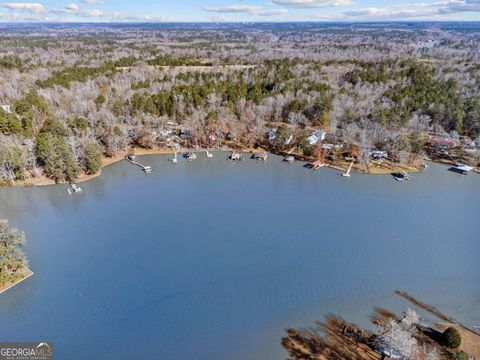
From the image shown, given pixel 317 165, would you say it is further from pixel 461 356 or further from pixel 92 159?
pixel 461 356

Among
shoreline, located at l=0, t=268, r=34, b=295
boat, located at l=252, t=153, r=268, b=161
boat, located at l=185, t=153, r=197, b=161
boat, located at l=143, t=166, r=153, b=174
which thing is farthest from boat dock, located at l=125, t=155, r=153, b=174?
shoreline, located at l=0, t=268, r=34, b=295

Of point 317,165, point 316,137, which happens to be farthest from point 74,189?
point 316,137

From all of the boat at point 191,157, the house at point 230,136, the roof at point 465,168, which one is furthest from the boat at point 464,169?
the boat at point 191,157

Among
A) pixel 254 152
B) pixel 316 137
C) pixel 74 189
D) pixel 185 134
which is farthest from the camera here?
pixel 185 134

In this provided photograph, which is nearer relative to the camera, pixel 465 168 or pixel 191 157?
pixel 465 168

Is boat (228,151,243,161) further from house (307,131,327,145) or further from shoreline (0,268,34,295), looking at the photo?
shoreline (0,268,34,295)

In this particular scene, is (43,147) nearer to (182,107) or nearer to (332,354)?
(182,107)

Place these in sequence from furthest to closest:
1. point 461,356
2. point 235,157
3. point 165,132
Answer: point 165,132 < point 235,157 < point 461,356
